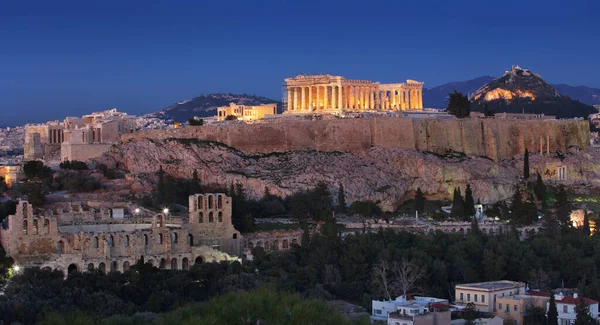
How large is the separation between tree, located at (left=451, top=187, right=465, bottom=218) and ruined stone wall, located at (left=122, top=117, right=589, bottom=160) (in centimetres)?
919

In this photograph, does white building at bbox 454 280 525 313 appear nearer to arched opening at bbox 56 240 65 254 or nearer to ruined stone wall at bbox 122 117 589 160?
arched opening at bbox 56 240 65 254

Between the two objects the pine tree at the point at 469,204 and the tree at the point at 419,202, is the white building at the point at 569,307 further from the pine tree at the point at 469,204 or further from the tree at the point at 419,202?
the tree at the point at 419,202

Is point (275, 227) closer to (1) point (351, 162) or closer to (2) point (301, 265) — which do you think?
(2) point (301, 265)

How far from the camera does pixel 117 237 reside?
5225 centimetres

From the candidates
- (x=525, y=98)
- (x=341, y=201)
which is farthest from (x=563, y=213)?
(x=525, y=98)

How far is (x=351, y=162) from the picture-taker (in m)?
74.8

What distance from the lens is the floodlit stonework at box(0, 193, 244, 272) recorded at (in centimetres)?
5109

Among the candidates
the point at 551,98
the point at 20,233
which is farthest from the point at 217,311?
the point at 551,98

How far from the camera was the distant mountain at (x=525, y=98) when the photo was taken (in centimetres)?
12125

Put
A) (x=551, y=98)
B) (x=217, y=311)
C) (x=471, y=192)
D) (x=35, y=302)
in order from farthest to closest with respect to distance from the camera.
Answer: (x=551, y=98) → (x=471, y=192) → (x=35, y=302) → (x=217, y=311)

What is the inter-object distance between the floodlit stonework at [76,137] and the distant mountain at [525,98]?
143ft

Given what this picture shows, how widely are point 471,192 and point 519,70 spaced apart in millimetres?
67734

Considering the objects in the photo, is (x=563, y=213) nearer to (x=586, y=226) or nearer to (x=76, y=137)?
(x=586, y=226)

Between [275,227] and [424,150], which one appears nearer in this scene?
[275,227]
